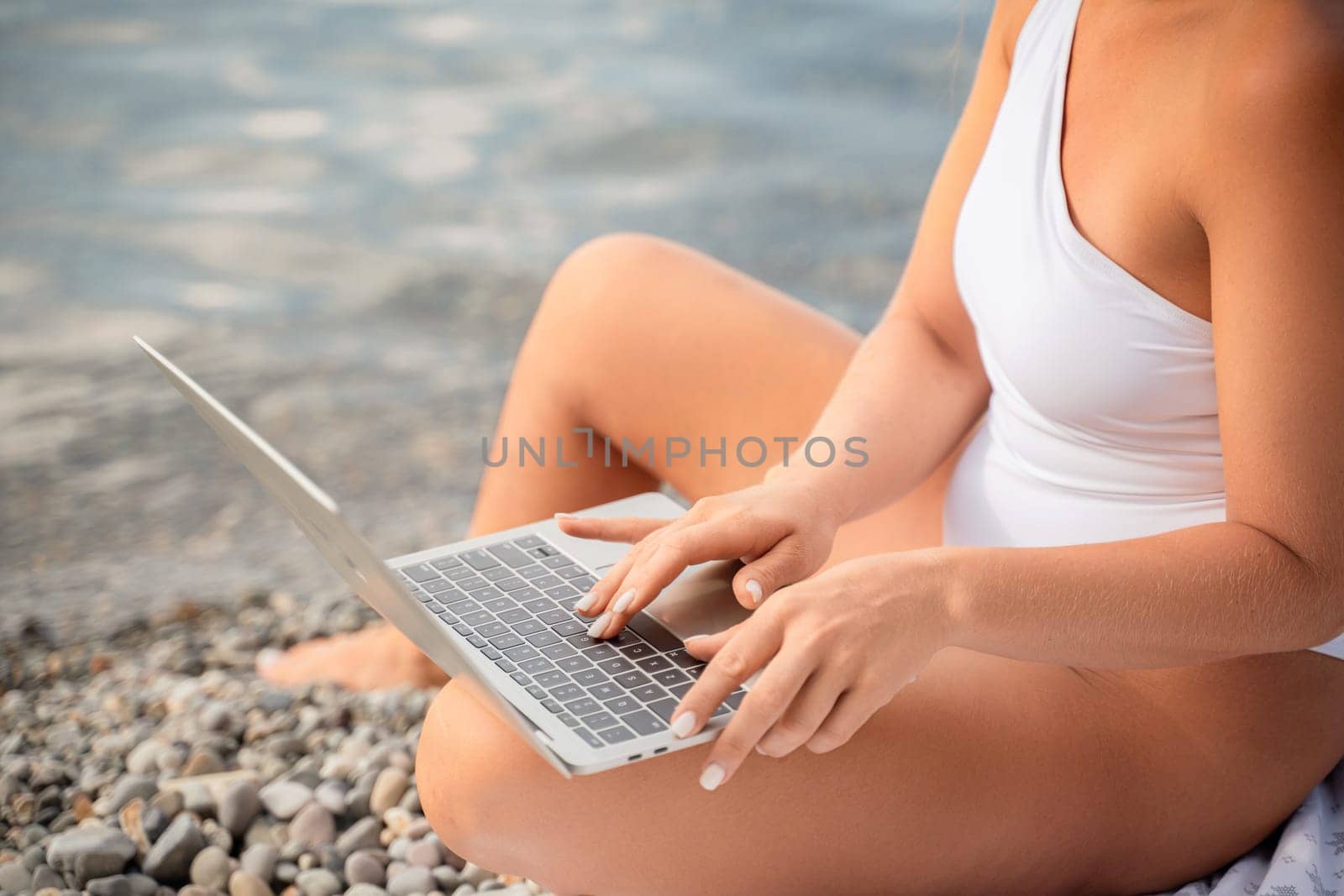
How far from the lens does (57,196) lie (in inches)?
166

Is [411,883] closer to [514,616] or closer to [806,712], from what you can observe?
[514,616]

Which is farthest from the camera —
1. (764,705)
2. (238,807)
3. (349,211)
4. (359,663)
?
(349,211)

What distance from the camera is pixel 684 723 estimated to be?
2.97 feet

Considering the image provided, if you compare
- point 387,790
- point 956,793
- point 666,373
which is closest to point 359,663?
point 387,790

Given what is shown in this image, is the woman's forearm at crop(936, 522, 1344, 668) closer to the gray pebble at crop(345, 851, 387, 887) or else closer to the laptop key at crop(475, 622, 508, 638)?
the laptop key at crop(475, 622, 508, 638)

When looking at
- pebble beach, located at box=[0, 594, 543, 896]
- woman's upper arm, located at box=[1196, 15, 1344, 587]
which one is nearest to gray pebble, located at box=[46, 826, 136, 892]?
pebble beach, located at box=[0, 594, 543, 896]

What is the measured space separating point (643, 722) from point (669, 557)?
0.15 meters

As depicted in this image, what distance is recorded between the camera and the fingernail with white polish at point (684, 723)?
905mm

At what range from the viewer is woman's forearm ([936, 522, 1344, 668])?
96 centimetres

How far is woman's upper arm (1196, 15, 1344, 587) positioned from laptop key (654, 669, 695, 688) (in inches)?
16.2

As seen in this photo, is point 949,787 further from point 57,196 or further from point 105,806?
point 57,196

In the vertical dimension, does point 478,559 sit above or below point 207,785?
above

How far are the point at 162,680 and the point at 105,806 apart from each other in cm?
43

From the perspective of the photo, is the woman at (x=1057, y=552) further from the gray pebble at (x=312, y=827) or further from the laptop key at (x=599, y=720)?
the gray pebble at (x=312, y=827)
